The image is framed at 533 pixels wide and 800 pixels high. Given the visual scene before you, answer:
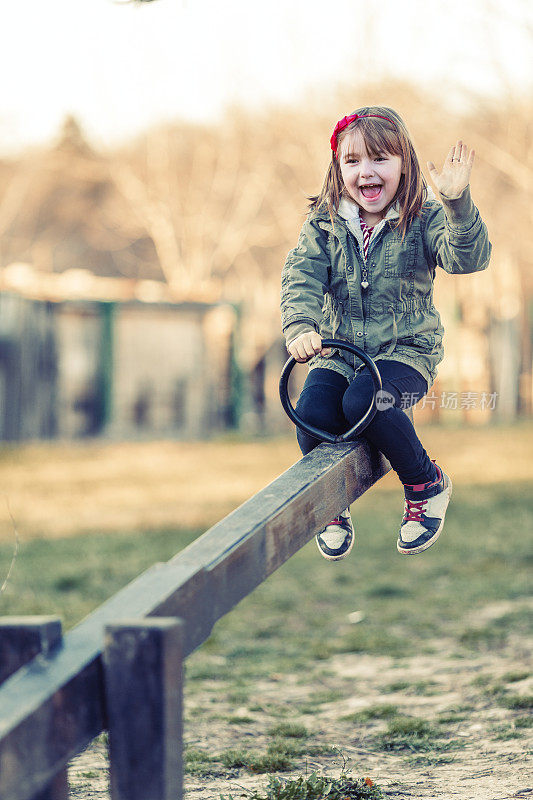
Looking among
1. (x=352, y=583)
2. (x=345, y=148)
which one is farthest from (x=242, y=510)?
(x=352, y=583)

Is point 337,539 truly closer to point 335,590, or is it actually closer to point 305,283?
point 305,283

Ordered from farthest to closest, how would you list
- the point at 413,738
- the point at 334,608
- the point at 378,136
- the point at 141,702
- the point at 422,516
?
1. the point at 334,608
2. the point at 413,738
3. the point at 422,516
4. the point at 378,136
5. the point at 141,702

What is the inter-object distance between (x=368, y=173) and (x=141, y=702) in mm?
1644

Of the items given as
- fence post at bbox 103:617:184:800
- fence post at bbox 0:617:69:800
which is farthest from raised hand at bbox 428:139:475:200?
fence post at bbox 0:617:69:800

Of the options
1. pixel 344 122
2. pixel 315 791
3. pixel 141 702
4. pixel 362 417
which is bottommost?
pixel 315 791

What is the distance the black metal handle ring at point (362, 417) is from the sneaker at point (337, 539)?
31 cm

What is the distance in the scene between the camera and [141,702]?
83.4 inches

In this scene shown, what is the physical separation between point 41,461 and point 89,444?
1.46 meters

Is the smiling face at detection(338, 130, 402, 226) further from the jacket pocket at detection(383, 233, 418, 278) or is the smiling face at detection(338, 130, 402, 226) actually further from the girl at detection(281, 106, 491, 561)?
the jacket pocket at detection(383, 233, 418, 278)

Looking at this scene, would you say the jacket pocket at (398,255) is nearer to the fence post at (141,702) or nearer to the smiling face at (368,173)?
the smiling face at (368,173)

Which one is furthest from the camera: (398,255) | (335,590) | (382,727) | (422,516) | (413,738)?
(335,590)

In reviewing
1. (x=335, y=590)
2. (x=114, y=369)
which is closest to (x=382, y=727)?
(x=335, y=590)

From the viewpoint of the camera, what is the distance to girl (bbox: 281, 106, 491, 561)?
2.96m

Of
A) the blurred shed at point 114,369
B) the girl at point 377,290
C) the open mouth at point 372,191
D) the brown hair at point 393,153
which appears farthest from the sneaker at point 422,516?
the blurred shed at point 114,369
